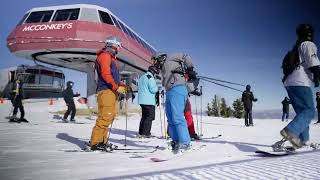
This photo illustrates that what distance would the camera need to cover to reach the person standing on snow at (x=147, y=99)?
281 inches

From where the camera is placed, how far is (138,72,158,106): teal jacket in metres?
7.17

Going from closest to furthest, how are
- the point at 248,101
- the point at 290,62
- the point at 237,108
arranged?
the point at 290,62, the point at 248,101, the point at 237,108

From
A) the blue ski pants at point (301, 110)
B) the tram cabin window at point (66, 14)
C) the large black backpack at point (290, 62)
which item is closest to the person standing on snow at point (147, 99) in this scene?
the large black backpack at point (290, 62)

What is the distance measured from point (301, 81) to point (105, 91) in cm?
267

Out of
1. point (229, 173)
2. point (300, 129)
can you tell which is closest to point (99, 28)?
point (300, 129)

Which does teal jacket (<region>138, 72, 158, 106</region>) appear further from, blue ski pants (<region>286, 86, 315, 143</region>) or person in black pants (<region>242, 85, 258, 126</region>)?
person in black pants (<region>242, 85, 258, 126</region>)

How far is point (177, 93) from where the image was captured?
15.1ft

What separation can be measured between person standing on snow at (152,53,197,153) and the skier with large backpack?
1217mm

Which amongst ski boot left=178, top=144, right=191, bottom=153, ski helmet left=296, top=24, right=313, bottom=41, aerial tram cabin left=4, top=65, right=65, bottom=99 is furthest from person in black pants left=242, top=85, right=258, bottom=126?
aerial tram cabin left=4, top=65, right=65, bottom=99

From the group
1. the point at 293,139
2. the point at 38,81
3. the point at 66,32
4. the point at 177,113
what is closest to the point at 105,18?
the point at 66,32

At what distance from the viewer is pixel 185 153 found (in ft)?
14.4

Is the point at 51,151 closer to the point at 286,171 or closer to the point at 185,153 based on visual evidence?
the point at 185,153

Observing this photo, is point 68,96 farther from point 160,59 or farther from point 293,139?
point 293,139

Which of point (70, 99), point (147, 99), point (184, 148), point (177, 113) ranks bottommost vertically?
point (184, 148)
